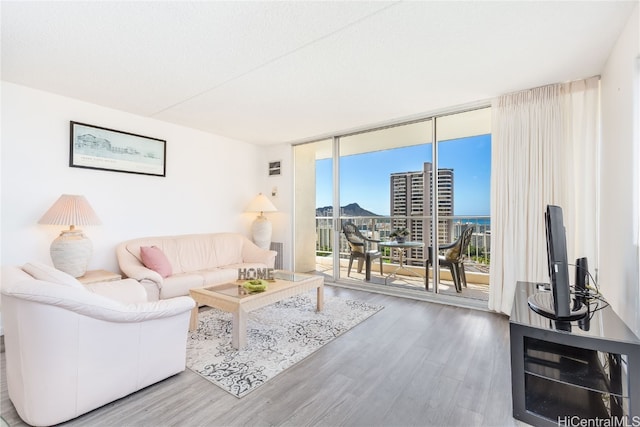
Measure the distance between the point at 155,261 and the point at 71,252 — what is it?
2.46ft

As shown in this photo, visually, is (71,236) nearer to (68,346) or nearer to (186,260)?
(186,260)

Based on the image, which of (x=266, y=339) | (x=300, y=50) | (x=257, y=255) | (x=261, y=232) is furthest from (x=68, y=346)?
(x=261, y=232)

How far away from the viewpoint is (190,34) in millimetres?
2102

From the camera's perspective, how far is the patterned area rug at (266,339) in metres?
2.08

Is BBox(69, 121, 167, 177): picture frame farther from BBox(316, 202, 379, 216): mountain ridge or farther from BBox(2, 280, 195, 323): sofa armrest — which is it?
BBox(316, 202, 379, 216): mountain ridge

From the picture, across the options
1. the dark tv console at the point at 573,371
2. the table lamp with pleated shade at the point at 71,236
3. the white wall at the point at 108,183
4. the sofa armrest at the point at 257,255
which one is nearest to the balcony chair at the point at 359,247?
the sofa armrest at the point at 257,255

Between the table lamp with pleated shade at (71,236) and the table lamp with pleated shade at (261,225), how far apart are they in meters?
2.26

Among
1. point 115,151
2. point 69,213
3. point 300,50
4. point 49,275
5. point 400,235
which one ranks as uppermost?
point 300,50

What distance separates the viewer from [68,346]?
156 cm

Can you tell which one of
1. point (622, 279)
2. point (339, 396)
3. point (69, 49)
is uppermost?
point (69, 49)

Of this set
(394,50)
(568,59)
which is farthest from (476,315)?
(394,50)

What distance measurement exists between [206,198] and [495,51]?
13.3ft

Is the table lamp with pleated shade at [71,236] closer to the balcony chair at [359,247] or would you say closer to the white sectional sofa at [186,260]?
the white sectional sofa at [186,260]

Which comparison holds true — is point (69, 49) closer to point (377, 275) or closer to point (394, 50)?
point (394, 50)
